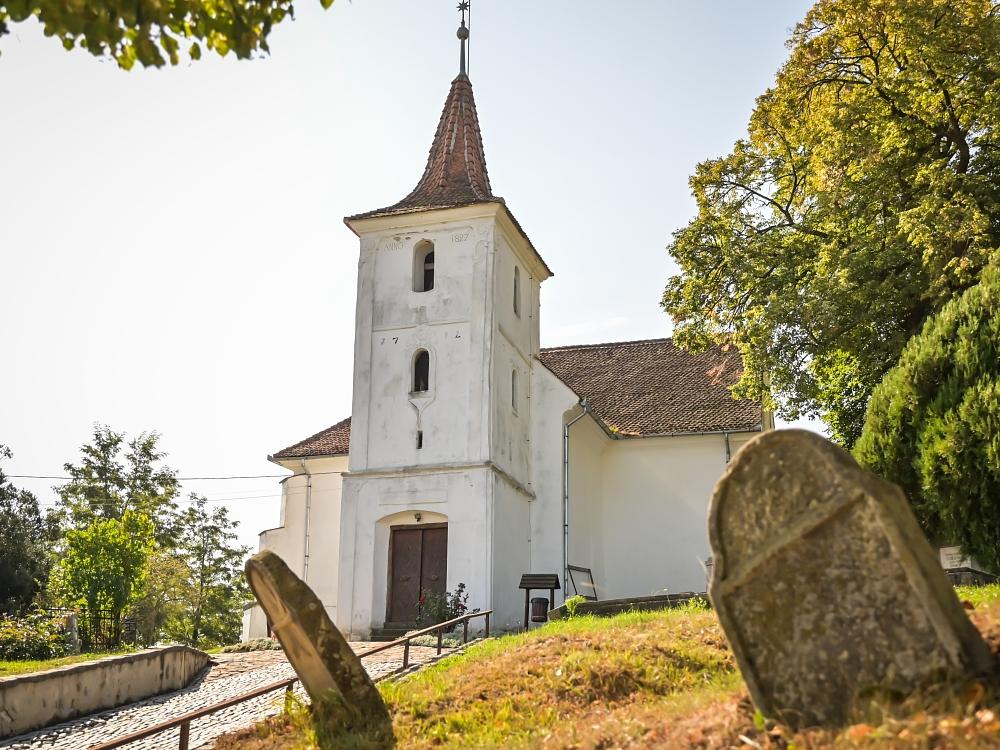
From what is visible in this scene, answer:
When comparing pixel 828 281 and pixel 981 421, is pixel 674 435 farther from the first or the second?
pixel 981 421

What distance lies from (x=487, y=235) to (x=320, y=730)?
1720 cm

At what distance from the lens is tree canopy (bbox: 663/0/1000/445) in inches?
610

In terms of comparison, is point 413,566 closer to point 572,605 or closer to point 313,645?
point 572,605

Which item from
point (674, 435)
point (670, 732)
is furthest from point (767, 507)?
point (674, 435)

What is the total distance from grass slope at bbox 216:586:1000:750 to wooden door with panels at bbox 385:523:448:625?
896cm

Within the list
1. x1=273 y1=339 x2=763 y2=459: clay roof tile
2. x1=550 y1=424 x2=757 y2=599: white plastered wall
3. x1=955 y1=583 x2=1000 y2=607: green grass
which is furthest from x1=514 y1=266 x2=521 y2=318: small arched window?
x1=955 y1=583 x2=1000 y2=607: green grass

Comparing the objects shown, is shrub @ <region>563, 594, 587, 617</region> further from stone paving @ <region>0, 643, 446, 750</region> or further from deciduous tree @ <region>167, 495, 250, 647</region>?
deciduous tree @ <region>167, 495, 250, 647</region>

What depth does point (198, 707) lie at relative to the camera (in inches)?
509

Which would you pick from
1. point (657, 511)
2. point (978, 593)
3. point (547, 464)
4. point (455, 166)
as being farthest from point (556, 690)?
point (455, 166)

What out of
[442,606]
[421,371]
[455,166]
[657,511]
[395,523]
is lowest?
[442,606]

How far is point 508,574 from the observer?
22.9 meters

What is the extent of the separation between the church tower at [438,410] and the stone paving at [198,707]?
545 centimetres

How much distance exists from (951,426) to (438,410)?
14.2 m

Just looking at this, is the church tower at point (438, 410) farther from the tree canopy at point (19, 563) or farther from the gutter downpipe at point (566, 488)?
the tree canopy at point (19, 563)
